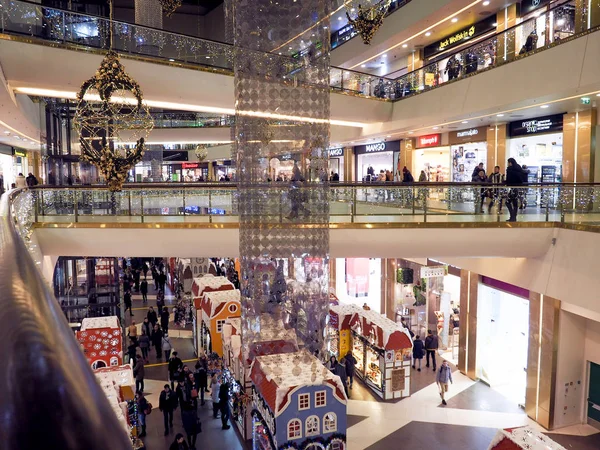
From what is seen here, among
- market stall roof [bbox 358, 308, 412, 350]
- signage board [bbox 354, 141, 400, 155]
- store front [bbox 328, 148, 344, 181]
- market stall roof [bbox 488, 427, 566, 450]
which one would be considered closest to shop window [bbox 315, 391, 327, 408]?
market stall roof [bbox 488, 427, 566, 450]

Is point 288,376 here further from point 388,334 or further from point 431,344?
point 431,344

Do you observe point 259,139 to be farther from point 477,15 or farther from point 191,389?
point 477,15

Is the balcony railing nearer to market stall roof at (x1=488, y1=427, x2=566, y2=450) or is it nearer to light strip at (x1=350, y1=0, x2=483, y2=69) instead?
market stall roof at (x1=488, y1=427, x2=566, y2=450)

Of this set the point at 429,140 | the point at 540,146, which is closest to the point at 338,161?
the point at 429,140

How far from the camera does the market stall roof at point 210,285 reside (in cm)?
1636

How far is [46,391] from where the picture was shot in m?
0.40

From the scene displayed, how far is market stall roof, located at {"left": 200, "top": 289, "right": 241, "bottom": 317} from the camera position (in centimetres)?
1475

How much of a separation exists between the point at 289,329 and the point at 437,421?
6.51 m

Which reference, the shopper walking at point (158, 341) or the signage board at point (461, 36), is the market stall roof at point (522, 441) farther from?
the signage board at point (461, 36)

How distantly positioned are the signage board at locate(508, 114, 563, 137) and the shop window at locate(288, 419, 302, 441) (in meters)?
11.8

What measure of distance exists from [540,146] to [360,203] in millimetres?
7553

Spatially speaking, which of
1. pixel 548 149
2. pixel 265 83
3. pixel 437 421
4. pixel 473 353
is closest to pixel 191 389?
pixel 437 421

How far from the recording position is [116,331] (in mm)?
11969

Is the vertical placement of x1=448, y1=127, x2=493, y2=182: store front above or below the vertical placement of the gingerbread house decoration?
above
